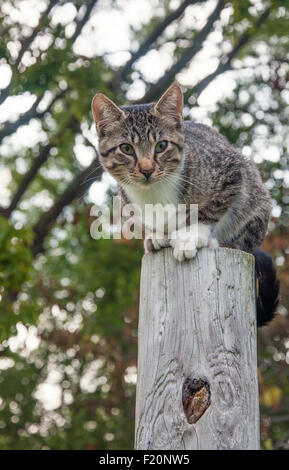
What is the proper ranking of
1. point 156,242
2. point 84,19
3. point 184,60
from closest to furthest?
point 156,242, point 84,19, point 184,60

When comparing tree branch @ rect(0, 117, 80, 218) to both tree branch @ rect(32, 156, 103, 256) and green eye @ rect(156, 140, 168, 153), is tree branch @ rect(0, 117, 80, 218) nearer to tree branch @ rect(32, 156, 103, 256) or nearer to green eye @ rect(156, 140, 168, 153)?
tree branch @ rect(32, 156, 103, 256)

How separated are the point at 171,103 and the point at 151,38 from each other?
165 inches

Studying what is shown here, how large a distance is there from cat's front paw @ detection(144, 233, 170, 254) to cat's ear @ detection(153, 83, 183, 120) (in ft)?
2.72

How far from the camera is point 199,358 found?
8.28 ft

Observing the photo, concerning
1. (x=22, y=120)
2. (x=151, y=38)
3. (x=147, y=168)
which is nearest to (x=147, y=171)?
(x=147, y=168)

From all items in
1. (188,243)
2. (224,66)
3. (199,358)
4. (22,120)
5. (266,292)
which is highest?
(224,66)

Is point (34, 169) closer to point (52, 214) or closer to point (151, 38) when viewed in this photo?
point (52, 214)

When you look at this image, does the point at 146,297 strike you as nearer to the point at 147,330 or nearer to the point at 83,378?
the point at 147,330

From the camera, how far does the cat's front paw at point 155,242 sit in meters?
3.55

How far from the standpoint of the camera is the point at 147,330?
2691 millimetres

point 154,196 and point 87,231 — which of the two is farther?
point 87,231

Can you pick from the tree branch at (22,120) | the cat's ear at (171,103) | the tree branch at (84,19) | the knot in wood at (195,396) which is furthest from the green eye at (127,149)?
the tree branch at (84,19)

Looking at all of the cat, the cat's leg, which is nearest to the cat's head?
the cat

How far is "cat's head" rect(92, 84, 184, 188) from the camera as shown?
154 inches
